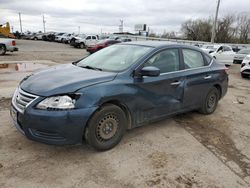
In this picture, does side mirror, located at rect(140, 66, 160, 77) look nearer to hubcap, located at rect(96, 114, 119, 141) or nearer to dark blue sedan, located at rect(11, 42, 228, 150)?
dark blue sedan, located at rect(11, 42, 228, 150)

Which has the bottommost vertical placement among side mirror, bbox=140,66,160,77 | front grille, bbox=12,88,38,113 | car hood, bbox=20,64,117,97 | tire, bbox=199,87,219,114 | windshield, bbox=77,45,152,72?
tire, bbox=199,87,219,114

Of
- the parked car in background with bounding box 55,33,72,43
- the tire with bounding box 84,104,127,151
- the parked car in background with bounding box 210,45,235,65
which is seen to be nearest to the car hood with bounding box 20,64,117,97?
the tire with bounding box 84,104,127,151

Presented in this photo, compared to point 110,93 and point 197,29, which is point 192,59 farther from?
point 197,29

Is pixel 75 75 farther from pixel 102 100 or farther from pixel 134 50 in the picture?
pixel 134 50

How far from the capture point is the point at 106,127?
3.65 metres

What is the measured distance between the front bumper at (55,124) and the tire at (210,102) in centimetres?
303

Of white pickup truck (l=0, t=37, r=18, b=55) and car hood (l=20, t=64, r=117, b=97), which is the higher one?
car hood (l=20, t=64, r=117, b=97)

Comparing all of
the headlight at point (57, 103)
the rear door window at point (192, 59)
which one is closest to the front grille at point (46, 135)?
the headlight at point (57, 103)

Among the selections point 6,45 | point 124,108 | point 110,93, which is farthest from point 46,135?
point 6,45

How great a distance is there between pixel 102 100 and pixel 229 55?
52.3 feet

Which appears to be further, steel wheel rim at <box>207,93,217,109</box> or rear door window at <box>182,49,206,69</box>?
steel wheel rim at <box>207,93,217,109</box>

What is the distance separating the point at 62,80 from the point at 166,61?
1.95m

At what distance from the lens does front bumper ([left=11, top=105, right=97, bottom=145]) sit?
10.3 ft

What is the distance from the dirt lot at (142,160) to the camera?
3.04 metres
